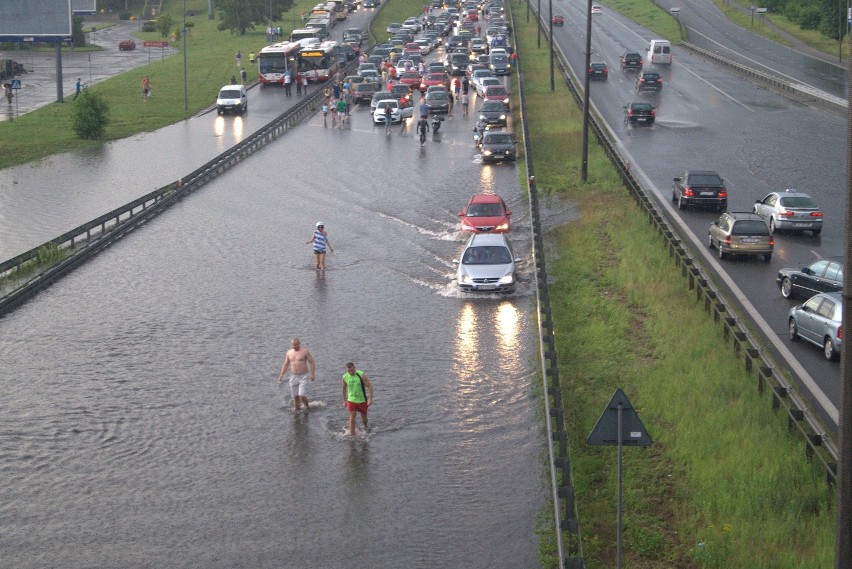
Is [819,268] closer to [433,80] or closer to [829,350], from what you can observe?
[829,350]

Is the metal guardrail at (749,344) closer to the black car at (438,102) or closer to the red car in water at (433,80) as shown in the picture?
the black car at (438,102)

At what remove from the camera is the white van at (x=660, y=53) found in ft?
278

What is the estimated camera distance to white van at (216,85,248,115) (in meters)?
67.4

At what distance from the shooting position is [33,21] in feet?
224

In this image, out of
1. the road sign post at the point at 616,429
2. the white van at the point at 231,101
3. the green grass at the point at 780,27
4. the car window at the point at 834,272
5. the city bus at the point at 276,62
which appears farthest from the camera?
the green grass at the point at 780,27

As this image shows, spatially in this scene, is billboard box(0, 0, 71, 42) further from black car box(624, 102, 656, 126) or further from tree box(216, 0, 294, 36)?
tree box(216, 0, 294, 36)

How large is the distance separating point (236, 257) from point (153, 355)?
993 centimetres

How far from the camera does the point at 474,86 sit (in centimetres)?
7638

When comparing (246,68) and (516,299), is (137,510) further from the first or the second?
(246,68)

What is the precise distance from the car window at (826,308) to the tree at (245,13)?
91.7 m

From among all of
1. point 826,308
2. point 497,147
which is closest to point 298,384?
point 826,308

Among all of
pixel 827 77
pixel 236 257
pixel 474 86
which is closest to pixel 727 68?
pixel 827 77

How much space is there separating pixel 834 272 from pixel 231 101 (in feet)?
149

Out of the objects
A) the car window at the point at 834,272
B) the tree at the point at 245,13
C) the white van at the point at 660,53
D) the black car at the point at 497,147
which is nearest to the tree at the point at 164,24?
the tree at the point at 245,13
